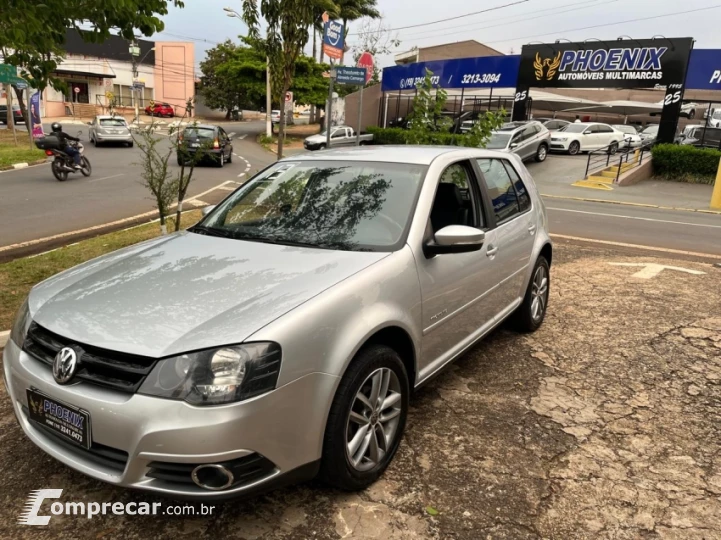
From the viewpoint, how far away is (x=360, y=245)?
304 centimetres

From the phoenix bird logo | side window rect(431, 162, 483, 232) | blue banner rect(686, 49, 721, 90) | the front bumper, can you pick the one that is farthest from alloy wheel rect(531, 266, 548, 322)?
the phoenix bird logo

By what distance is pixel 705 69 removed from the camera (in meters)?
20.3

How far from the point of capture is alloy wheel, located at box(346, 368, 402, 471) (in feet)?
8.55

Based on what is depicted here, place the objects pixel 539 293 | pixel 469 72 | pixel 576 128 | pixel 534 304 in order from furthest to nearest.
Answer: pixel 469 72 → pixel 576 128 → pixel 539 293 → pixel 534 304

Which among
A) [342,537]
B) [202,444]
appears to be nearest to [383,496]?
[342,537]

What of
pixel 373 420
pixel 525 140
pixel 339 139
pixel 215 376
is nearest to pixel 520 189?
pixel 373 420

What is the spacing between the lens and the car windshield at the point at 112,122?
2705cm

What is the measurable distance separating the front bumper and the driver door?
956 millimetres

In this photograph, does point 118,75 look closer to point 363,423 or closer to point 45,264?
point 45,264

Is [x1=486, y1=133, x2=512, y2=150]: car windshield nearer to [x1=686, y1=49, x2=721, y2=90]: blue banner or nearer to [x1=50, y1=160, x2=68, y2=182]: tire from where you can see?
[x1=686, y1=49, x2=721, y2=90]: blue banner

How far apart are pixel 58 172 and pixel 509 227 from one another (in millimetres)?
14636

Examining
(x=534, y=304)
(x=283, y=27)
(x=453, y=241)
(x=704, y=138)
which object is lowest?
(x=534, y=304)

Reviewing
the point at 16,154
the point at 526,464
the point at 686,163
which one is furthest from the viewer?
the point at 16,154

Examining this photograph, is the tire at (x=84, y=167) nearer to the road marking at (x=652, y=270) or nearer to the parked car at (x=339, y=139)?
the parked car at (x=339, y=139)
